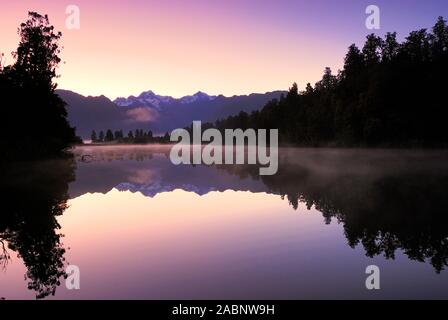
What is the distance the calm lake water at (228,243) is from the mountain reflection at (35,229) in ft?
0.20

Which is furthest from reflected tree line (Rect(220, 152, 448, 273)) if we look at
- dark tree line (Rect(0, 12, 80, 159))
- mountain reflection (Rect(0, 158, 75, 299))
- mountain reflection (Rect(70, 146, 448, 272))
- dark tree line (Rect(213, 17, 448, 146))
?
dark tree line (Rect(213, 17, 448, 146))

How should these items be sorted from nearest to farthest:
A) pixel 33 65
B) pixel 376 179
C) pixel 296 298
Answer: pixel 296 298, pixel 376 179, pixel 33 65

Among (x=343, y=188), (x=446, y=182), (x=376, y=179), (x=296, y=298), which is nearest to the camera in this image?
(x=296, y=298)

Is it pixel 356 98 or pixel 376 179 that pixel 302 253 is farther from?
pixel 356 98

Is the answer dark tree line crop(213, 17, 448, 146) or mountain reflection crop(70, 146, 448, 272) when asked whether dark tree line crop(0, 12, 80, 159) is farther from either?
dark tree line crop(213, 17, 448, 146)

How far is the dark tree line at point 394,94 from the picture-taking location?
3511 inches

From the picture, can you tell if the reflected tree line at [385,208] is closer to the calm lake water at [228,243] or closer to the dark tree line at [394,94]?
the calm lake water at [228,243]

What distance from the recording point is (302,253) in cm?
1620

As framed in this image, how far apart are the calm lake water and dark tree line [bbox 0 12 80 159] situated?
23.4 metres

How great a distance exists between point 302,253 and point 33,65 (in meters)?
62.2

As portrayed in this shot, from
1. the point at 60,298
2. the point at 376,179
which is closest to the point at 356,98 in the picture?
the point at 376,179

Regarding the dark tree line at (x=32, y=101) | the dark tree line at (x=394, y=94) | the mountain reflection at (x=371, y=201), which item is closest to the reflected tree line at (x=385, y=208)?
the mountain reflection at (x=371, y=201)

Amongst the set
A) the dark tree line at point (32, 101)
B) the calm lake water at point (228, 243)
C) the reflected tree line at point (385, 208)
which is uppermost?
the dark tree line at point (32, 101)
